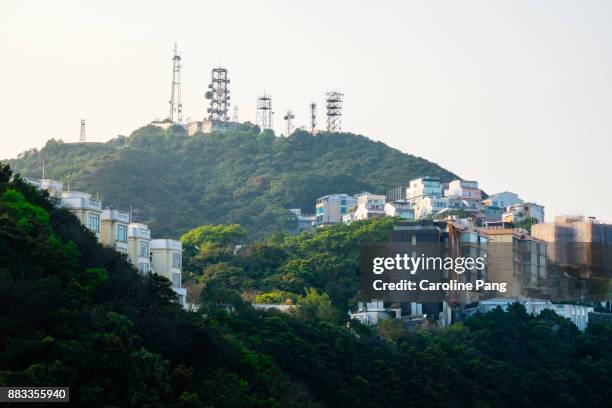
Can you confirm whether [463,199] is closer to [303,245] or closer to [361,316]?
[303,245]

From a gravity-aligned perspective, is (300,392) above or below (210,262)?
below

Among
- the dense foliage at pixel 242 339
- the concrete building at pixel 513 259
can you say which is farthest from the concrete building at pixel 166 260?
the concrete building at pixel 513 259

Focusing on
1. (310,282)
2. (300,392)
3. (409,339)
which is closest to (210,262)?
(310,282)

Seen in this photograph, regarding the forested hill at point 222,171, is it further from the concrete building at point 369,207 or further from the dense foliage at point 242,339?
the dense foliage at point 242,339

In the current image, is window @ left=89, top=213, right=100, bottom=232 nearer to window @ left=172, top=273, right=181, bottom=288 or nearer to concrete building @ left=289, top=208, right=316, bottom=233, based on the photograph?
window @ left=172, top=273, right=181, bottom=288

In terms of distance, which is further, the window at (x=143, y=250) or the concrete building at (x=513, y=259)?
the concrete building at (x=513, y=259)

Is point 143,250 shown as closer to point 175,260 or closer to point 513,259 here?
point 175,260
